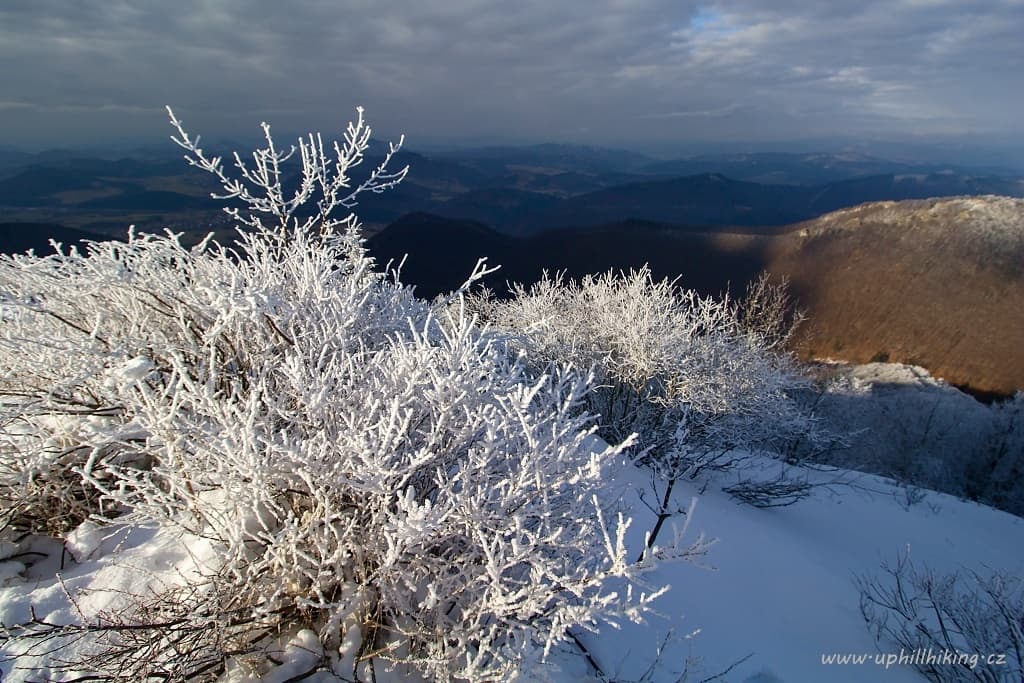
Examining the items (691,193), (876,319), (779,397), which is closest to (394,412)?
(779,397)

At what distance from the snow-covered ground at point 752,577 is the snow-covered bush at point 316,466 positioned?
0.83ft

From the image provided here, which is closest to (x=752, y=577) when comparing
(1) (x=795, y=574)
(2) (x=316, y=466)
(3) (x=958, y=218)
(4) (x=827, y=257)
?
(1) (x=795, y=574)

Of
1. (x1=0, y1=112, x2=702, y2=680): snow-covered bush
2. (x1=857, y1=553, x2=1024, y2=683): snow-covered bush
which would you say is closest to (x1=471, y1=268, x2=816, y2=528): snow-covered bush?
(x1=857, y1=553, x2=1024, y2=683): snow-covered bush

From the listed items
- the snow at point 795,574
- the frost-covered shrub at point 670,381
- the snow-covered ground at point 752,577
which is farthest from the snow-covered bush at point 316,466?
the frost-covered shrub at point 670,381

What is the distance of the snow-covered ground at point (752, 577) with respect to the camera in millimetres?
2346

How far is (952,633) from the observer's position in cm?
425

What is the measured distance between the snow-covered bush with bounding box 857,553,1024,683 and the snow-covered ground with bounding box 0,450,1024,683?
0.16 metres

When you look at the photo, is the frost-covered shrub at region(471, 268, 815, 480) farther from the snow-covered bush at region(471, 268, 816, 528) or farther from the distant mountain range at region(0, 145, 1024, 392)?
the distant mountain range at region(0, 145, 1024, 392)

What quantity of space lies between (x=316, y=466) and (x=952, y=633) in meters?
5.31

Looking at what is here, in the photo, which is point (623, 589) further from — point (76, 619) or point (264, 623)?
point (76, 619)

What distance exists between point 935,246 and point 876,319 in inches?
337

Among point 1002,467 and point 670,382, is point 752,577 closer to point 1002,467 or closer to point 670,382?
point 670,382

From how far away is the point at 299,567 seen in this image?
1.96 metres

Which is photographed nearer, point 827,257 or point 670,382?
point 670,382
